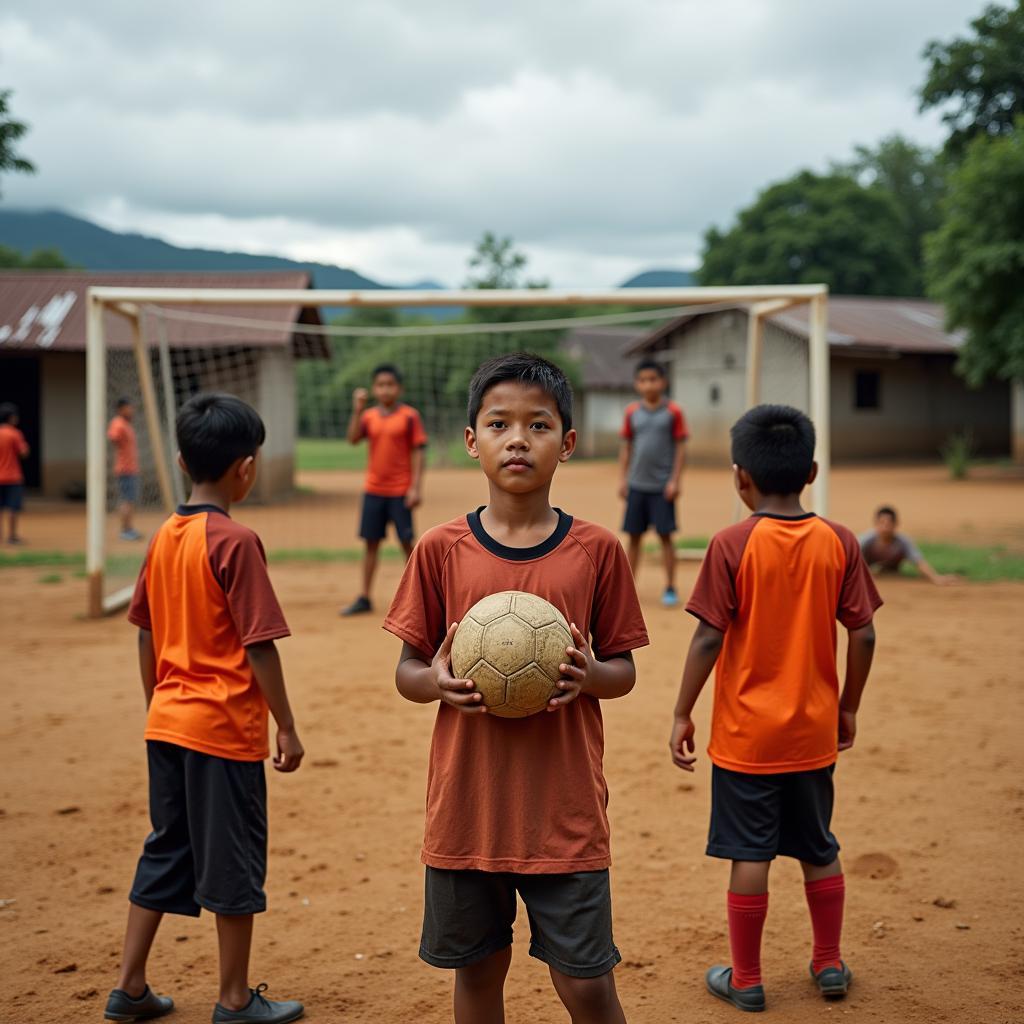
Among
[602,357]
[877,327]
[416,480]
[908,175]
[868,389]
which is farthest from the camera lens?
[908,175]

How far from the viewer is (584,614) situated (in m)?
2.29

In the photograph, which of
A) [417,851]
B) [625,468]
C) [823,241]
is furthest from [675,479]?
[823,241]

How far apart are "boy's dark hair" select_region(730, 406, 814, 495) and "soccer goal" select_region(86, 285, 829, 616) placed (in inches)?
225

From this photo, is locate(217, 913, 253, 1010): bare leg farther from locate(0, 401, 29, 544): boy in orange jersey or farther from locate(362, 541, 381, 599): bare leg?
locate(0, 401, 29, 544): boy in orange jersey

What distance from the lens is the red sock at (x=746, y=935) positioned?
2.88 m

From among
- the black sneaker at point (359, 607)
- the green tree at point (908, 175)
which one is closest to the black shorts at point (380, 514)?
the black sneaker at point (359, 607)

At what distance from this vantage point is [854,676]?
304cm

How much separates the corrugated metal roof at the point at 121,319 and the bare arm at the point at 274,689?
45.5 feet

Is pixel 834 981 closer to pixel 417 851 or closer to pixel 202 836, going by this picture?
pixel 417 851

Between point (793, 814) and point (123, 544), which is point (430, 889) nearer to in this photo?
point (793, 814)

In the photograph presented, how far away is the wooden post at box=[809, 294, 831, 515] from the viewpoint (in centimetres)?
861

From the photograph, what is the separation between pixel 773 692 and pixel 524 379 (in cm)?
119

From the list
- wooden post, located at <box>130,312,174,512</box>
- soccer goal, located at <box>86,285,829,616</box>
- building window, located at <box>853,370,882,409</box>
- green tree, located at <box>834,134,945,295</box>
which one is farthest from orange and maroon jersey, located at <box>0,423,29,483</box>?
green tree, located at <box>834,134,945,295</box>

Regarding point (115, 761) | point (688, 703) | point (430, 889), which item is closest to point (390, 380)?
point (115, 761)
